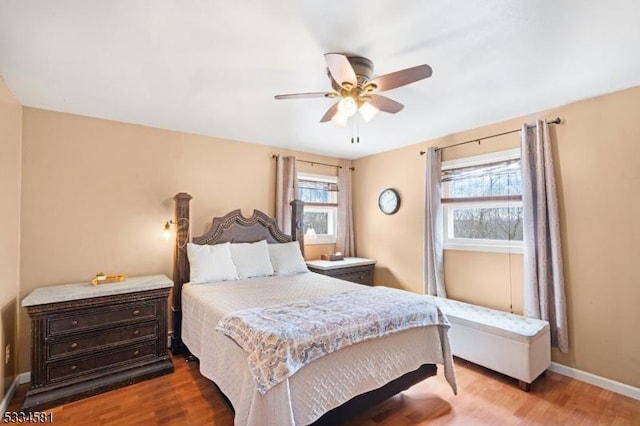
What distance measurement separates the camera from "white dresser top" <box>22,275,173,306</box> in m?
2.30

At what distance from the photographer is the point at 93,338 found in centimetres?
249

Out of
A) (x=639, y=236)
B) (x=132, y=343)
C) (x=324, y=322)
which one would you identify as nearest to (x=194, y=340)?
(x=132, y=343)

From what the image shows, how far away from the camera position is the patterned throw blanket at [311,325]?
5.10 feet

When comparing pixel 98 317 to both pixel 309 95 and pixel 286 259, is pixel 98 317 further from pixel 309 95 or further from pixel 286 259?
pixel 309 95

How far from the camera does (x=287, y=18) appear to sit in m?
1.59

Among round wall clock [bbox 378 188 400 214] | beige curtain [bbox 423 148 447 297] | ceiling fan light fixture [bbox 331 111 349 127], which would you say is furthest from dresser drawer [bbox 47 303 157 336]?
round wall clock [bbox 378 188 400 214]

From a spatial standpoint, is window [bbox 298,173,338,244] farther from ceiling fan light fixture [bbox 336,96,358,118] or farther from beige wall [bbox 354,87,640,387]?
ceiling fan light fixture [bbox 336,96,358,118]

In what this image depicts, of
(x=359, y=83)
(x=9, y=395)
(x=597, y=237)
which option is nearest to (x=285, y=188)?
(x=359, y=83)

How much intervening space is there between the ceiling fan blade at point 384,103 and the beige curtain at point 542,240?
1.58 meters

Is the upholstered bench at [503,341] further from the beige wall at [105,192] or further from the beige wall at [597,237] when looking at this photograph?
the beige wall at [105,192]

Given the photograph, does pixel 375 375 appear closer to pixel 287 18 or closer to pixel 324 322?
pixel 324 322

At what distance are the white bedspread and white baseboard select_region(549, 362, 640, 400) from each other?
4.26 feet

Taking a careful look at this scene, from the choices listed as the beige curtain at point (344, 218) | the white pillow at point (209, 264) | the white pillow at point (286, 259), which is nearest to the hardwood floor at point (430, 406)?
the white pillow at point (209, 264)

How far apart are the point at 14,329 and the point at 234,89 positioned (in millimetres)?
2748
